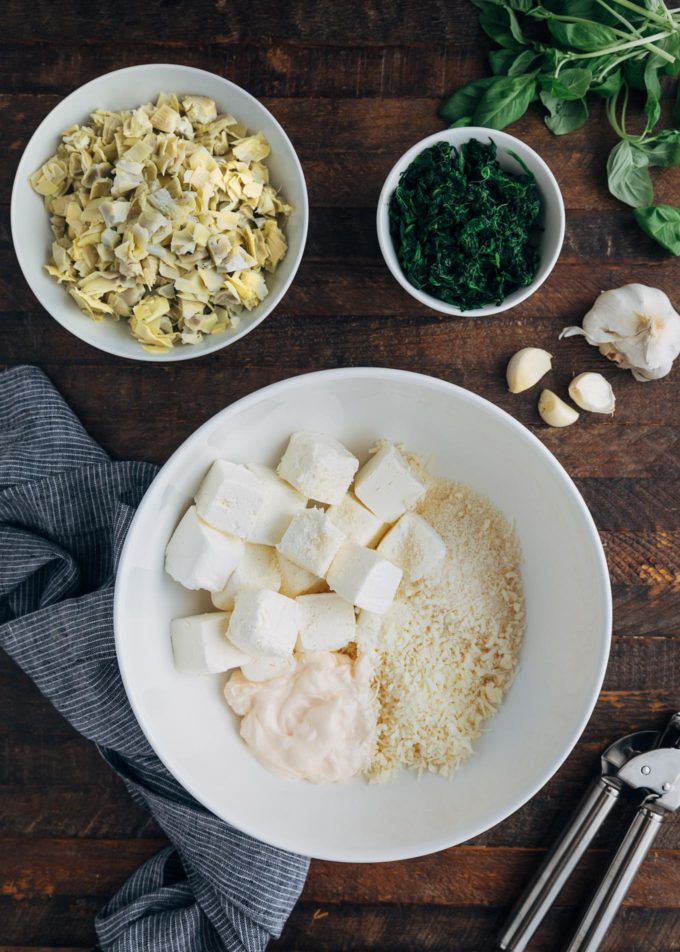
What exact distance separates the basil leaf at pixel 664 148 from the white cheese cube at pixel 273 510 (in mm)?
882

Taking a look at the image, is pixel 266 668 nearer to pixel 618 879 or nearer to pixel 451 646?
pixel 451 646

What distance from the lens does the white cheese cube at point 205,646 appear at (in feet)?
4.24

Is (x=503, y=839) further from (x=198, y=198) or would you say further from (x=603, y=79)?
(x=603, y=79)

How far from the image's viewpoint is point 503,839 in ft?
5.04

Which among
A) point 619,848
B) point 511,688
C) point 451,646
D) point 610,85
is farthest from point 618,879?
point 610,85

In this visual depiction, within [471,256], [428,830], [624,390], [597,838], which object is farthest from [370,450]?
[597,838]

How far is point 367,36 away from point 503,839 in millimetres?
1524

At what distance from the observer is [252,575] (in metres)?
1.35

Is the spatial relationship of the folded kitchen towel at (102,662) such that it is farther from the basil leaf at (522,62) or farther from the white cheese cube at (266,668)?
the basil leaf at (522,62)

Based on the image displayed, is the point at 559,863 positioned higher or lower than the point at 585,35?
lower

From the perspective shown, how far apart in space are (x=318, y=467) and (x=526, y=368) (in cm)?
44

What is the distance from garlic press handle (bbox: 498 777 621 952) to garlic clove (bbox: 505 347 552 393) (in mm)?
739

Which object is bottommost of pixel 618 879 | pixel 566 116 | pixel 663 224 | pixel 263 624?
pixel 618 879

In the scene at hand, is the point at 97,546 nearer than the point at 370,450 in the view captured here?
No
